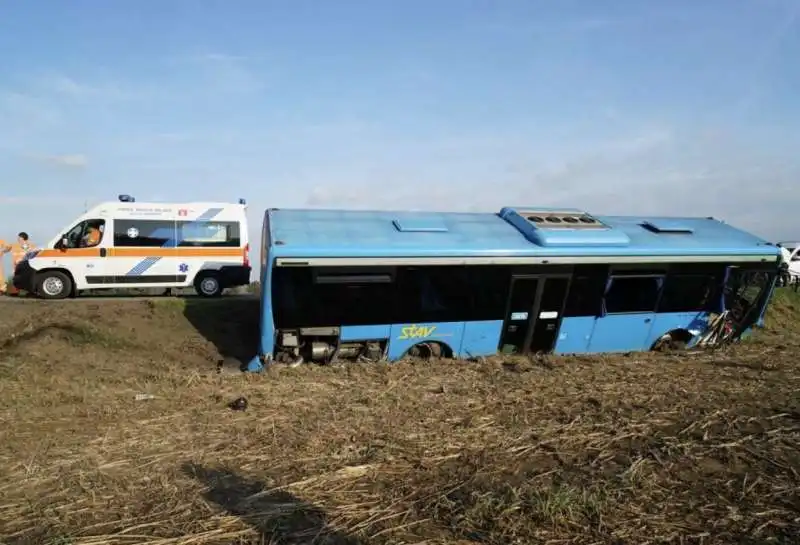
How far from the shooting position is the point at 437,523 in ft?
15.4

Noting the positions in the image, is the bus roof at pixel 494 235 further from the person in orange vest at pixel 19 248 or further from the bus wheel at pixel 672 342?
the person in orange vest at pixel 19 248

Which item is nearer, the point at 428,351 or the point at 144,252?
the point at 428,351

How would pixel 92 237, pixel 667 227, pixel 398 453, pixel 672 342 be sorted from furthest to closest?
pixel 92 237 → pixel 667 227 → pixel 672 342 → pixel 398 453

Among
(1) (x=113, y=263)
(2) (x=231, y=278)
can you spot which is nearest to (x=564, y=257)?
(2) (x=231, y=278)

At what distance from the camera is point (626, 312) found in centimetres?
1292

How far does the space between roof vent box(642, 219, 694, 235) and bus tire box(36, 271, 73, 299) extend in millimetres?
14957

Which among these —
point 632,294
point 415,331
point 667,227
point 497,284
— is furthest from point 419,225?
point 667,227

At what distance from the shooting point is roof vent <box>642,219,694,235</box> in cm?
1373

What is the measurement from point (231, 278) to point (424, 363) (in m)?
A: 8.86

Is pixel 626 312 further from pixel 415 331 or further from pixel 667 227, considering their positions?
pixel 415 331

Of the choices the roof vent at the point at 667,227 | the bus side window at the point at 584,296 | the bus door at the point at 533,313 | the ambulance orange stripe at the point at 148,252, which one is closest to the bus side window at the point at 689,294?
the roof vent at the point at 667,227

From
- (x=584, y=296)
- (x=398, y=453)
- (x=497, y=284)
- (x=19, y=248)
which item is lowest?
(x=19, y=248)

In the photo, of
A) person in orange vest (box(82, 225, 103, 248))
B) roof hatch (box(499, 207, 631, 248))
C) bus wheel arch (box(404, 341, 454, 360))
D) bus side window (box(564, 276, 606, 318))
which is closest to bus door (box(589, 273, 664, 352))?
bus side window (box(564, 276, 606, 318))

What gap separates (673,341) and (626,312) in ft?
5.66
